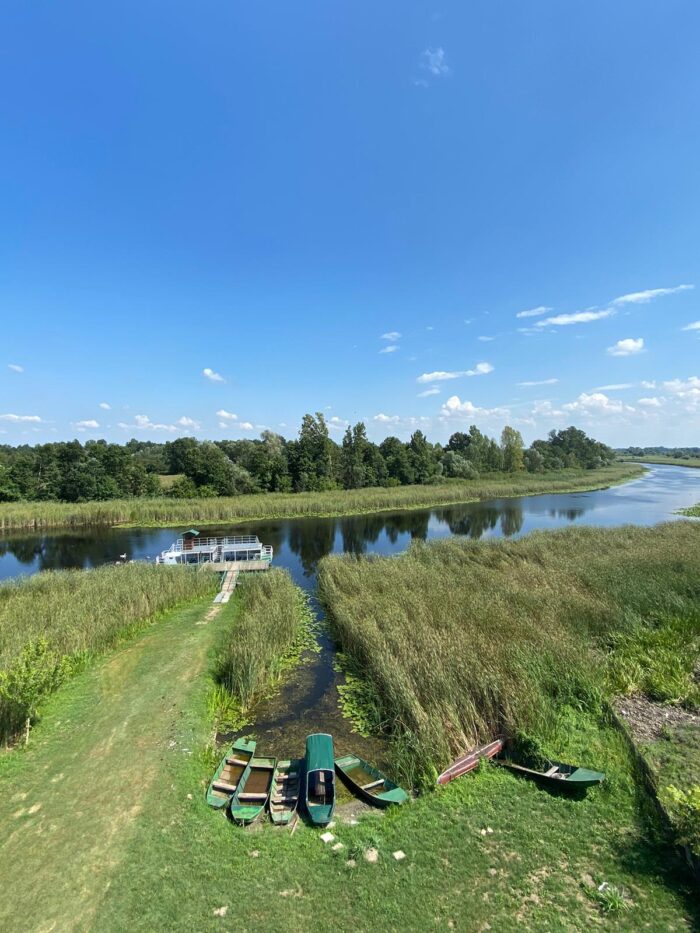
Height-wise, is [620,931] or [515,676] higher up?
[515,676]

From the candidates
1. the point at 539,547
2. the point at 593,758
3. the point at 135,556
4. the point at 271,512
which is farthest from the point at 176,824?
the point at 271,512

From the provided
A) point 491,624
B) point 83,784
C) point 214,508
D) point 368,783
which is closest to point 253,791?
point 368,783

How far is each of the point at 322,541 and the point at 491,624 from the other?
79.0ft

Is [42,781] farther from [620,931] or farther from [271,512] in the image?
[271,512]

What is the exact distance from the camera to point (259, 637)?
13211 mm

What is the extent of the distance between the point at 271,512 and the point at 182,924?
4257 cm

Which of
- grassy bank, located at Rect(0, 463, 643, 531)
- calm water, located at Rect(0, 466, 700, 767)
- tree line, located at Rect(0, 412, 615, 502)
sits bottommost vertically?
calm water, located at Rect(0, 466, 700, 767)

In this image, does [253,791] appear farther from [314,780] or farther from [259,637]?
[259,637]

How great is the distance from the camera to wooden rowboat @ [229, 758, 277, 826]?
22.6ft

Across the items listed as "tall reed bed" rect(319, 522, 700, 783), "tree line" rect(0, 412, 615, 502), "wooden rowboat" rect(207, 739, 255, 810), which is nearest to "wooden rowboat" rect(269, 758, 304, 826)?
"wooden rowboat" rect(207, 739, 255, 810)

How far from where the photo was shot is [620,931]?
503cm

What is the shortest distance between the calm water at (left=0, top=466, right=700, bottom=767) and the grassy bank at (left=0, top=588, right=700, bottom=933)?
242 centimetres

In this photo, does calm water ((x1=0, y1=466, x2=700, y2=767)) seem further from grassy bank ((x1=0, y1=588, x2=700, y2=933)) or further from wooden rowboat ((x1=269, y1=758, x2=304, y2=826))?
grassy bank ((x1=0, y1=588, x2=700, y2=933))

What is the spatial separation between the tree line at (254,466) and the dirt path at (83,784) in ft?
152
